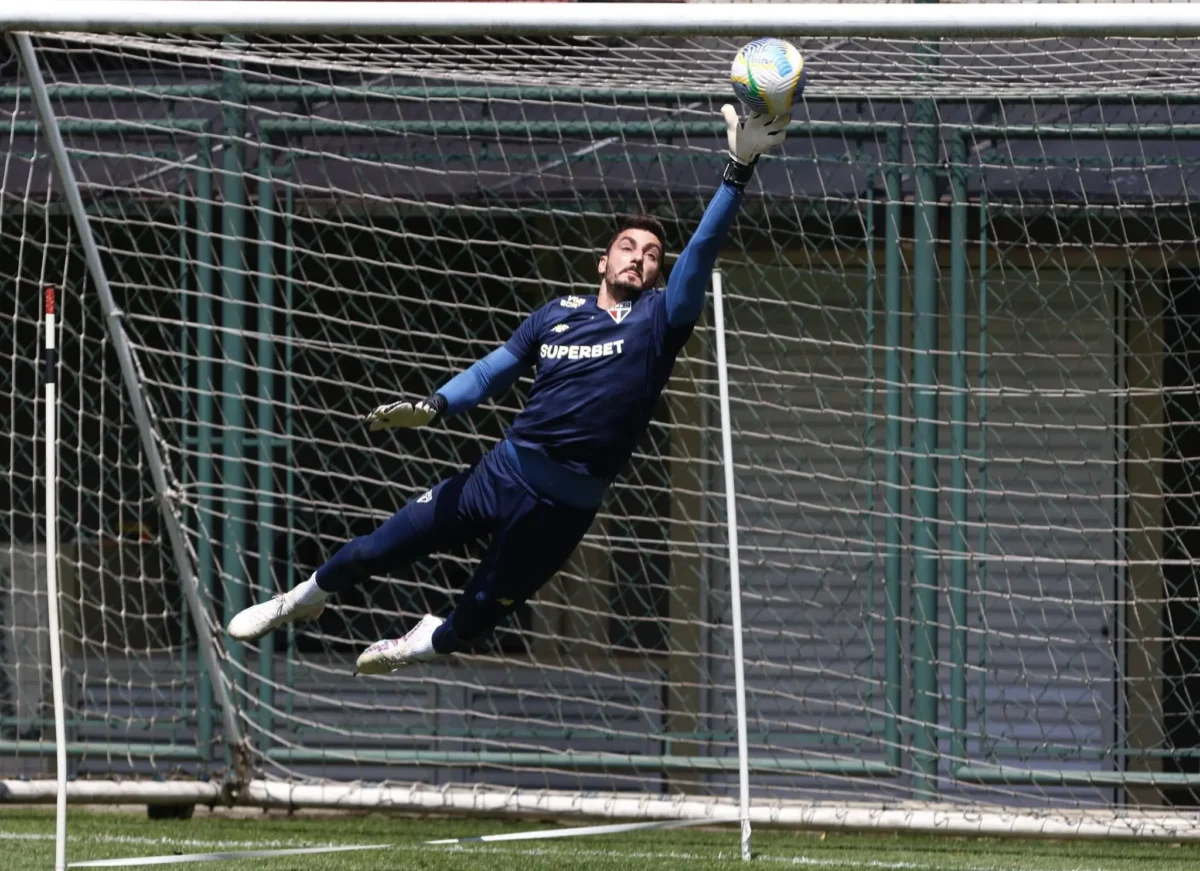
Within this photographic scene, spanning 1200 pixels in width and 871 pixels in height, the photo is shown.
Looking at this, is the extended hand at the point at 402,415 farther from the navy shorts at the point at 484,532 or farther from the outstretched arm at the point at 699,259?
the outstretched arm at the point at 699,259

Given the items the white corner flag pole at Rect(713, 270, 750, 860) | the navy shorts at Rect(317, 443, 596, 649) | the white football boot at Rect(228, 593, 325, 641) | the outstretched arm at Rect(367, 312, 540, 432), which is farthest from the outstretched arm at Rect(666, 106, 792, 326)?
the white football boot at Rect(228, 593, 325, 641)

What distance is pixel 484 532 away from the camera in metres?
5.14

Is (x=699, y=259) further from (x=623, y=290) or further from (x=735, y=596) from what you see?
(x=735, y=596)

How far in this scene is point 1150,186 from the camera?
23.2ft

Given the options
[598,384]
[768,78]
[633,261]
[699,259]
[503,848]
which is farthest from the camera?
[503,848]

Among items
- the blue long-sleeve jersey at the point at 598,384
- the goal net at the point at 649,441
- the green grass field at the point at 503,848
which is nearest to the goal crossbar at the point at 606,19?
the blue long-sleeve jersey at the point at 598,384

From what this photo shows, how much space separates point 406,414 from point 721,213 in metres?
1.06

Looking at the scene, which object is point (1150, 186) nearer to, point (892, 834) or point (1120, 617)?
point (1120, 617)

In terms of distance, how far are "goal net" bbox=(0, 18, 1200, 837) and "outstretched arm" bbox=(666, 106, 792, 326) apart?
2.03 meters

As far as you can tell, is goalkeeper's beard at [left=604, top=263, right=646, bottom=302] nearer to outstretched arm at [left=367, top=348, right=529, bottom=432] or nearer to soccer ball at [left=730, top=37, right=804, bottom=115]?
Result: outstretched arm at [left=367, top=348, right=529, bottom=432]

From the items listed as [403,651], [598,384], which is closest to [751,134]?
[598,384]

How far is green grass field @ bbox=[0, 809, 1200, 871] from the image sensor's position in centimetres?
596

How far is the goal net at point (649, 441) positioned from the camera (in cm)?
703

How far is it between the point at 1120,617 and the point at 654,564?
2.13 metres
